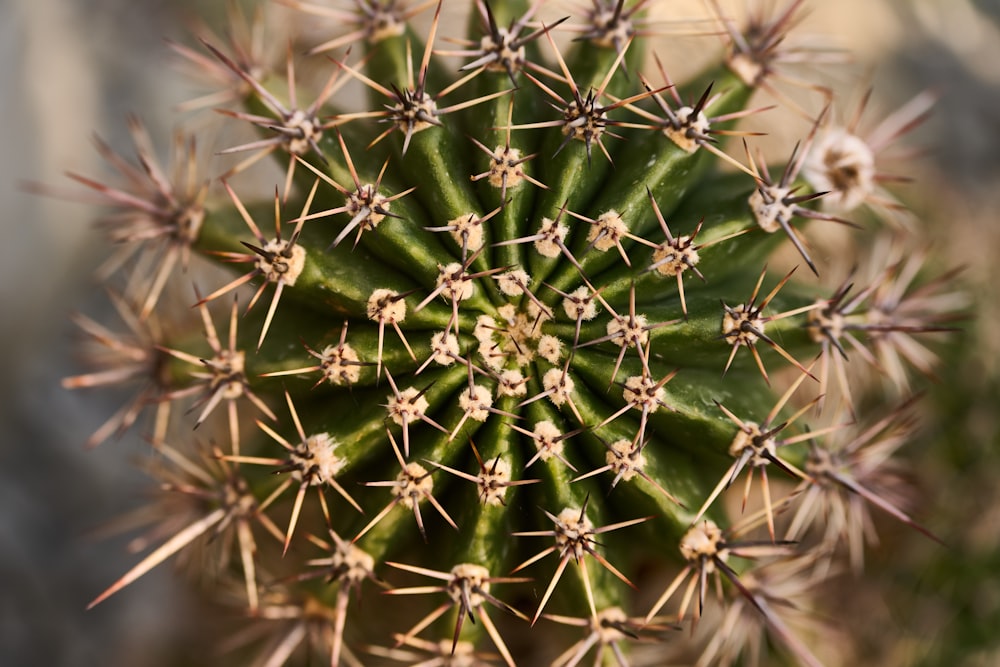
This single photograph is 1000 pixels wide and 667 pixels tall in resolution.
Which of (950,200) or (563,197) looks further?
(950,200)

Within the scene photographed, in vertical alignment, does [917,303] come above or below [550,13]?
below

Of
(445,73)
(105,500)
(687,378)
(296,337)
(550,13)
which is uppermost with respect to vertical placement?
(550,13)

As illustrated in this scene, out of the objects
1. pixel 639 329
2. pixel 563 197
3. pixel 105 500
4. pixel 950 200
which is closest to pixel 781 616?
pixel 639 329

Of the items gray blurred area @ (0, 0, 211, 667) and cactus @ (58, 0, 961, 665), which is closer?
cactus @ (58, 0, 961, 665)

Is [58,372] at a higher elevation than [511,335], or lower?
lower

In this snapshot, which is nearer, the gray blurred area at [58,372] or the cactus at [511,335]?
the cactus at [511,335]

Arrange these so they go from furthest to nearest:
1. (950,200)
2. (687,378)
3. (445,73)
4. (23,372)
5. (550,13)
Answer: (23,372) → (950,200) → (550,13) → (445,73) → (687,378)

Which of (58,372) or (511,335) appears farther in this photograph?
(58,372)

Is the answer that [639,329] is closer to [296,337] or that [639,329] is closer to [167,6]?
[296,337]
